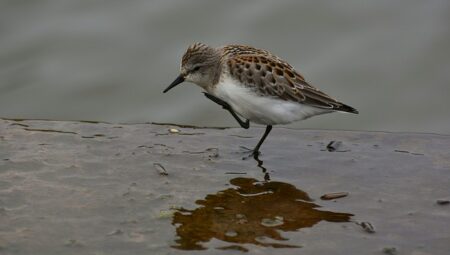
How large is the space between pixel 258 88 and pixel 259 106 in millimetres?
143

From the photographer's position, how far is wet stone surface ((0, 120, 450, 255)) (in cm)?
464

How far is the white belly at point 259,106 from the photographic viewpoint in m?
6.46

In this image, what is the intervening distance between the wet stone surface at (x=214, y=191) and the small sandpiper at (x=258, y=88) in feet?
0.80

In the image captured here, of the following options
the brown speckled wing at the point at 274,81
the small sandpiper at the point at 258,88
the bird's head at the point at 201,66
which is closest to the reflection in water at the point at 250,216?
the small sandpiper at the point at 258,88

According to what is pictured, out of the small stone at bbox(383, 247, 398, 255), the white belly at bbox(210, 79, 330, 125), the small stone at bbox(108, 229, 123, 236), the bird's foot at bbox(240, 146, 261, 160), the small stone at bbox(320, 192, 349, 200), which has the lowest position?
the small stone at bbox(108, 229, 123, 236)

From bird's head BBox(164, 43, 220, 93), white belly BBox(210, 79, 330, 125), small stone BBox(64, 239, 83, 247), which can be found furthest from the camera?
bird's head BBox(164, 43, 220, 93)

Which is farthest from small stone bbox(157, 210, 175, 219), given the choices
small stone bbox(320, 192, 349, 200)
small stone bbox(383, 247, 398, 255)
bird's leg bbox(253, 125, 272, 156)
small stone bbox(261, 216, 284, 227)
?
bird's leg bbox(253, 125, 272, 156)

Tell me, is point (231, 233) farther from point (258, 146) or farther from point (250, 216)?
point (258, 146)

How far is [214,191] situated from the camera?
544 cm

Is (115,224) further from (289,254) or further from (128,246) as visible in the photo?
(289,254)

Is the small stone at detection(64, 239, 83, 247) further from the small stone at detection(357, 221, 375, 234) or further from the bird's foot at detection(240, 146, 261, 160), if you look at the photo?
the bird's foot at detection(240, 146, 261, 160)

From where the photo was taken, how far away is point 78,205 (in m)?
5.07

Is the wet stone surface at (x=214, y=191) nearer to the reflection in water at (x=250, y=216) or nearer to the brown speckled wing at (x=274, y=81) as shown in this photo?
the reflection in water at (x=250, y=216)

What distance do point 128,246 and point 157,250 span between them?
0.53 ft
